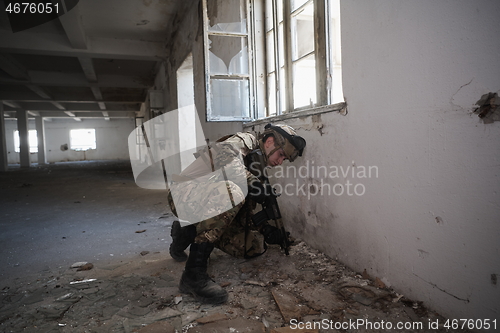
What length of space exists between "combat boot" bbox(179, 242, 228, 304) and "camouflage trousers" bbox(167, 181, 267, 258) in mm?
61

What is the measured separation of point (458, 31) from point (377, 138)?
533 millimetres

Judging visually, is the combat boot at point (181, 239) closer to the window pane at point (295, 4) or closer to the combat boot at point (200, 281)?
the combat boot at point (200, 281)

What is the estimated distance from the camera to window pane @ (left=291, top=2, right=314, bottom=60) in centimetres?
234

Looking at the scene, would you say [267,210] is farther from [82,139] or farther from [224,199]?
[82,139]

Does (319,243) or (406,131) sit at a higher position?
(406,131)

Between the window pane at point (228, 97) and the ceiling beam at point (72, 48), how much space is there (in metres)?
4.02

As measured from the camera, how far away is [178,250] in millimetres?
1962

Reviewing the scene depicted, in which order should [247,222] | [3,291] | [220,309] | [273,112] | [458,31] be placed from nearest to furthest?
[458,31] → [220,309] → [3,291] → [247,222] → [273,112]

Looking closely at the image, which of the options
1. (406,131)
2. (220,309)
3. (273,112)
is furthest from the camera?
(273,112)

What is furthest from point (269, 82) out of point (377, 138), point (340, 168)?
point (377, 138)

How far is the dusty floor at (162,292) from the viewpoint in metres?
1.28

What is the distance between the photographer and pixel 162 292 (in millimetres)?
1578

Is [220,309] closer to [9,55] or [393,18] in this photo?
[393,18]

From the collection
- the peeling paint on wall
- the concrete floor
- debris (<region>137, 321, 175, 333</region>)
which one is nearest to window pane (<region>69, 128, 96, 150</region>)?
the concrete floor
